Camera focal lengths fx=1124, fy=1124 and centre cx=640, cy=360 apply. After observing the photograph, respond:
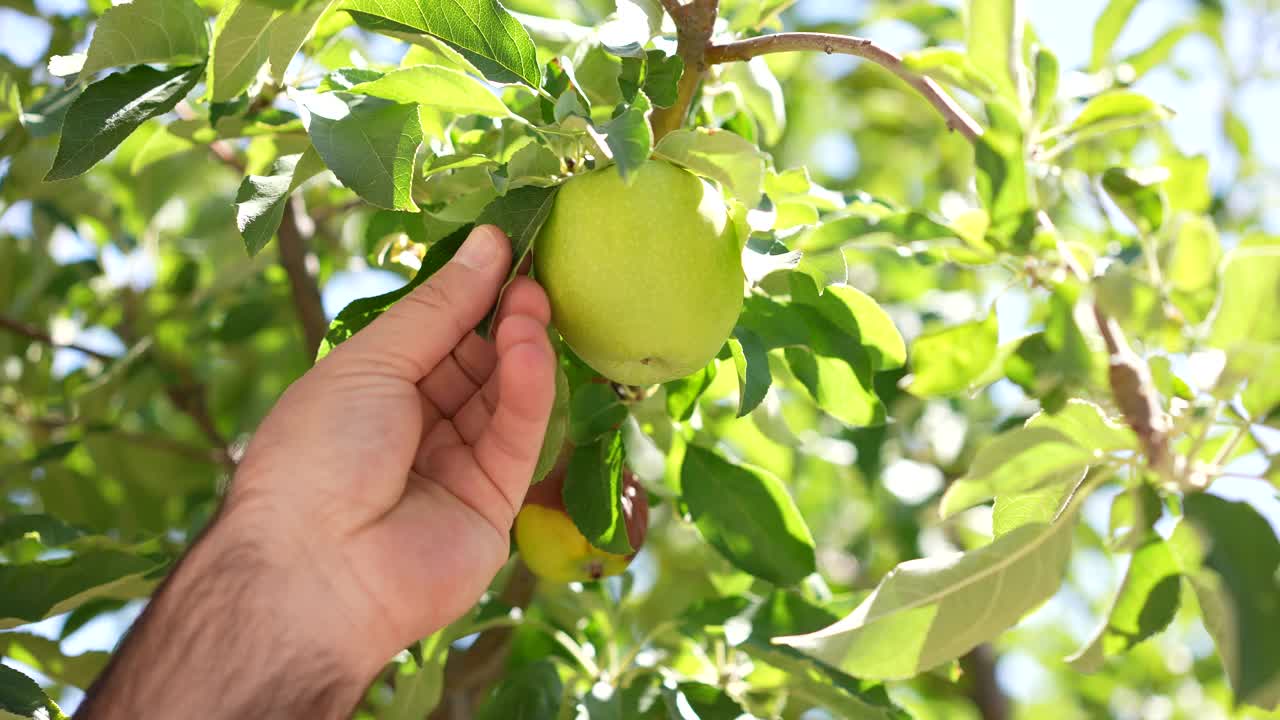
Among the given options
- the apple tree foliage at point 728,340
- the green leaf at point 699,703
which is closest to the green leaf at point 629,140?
the apple tree foliage at point 728,340

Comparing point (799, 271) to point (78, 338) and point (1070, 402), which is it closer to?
point (1070, 402)

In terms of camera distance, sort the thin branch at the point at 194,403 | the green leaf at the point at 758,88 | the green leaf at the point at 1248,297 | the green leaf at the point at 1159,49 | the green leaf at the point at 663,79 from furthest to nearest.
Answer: the thin branch at the point at 194,403 < the green leaf at the point at 1159,49 < the green leaf at the point at 758,88 < the green leaf at the point at 663,79 < the green leaf at the point at 1248,297

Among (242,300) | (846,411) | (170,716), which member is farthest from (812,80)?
(170,716)

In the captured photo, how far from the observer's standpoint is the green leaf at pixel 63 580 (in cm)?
126

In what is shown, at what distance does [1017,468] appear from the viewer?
924 millimetres

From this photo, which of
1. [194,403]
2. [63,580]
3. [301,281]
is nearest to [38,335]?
[194,403]

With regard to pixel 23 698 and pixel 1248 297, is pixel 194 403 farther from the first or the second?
pixel 1248 297

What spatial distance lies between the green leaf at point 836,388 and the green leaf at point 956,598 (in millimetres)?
334

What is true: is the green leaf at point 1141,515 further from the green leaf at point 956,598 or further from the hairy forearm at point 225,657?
the hairy forearm at point 225,657

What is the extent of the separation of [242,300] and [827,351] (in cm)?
132

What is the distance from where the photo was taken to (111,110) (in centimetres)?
111

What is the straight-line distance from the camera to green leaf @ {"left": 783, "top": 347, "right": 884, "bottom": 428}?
4.19 ft

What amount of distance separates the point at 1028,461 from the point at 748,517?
1.55 ft

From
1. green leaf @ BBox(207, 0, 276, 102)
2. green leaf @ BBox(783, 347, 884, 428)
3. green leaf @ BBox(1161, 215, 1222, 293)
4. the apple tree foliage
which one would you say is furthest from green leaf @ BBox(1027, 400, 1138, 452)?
green leaf @ BBox(207, 0, 276, 102)
